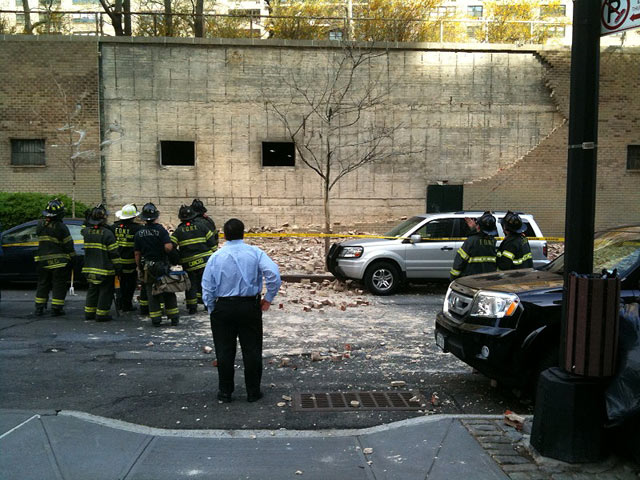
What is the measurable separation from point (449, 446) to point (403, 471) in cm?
53

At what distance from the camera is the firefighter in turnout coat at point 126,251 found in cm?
973

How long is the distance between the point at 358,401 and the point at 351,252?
6739 millimetres

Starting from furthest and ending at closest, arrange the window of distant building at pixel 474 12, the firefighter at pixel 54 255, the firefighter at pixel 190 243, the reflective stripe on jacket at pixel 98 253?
the window of distant building at pixel 474 12, the firefighter at pixel 190 243, the firefighter at pixel 54 255, the reflective stripe on jacket at pixel 98 253

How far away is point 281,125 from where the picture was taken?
19781mm

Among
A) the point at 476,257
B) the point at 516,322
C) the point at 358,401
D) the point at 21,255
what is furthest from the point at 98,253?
the point at 516,322

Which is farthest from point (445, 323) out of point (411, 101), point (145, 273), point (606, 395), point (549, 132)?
point (549, 132)

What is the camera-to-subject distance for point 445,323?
19.7ft

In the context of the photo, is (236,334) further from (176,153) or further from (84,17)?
(84,17)

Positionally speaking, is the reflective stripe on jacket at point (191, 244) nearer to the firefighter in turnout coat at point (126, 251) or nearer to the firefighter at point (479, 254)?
the firefighter in turnout coat at point (126, 251)

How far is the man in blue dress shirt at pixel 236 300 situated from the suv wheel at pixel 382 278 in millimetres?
6726

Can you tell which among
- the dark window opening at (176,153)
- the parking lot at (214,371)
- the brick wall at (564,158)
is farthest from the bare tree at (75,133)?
the brick wall at (564,158)

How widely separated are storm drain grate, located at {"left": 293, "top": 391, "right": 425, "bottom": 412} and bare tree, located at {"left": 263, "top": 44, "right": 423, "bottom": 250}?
46.3 feet

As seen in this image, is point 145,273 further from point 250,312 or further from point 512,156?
point 512,156

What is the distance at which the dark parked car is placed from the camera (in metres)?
12.1
